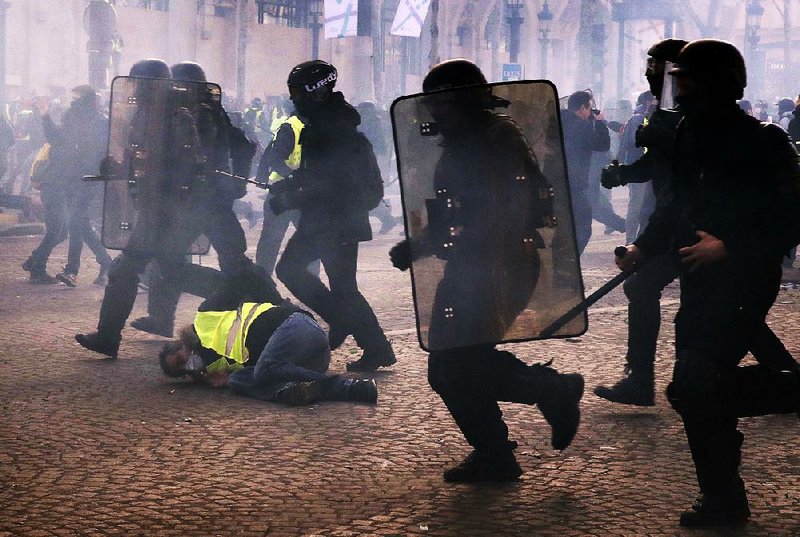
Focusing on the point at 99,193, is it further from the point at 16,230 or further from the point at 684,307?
the point at 684,307

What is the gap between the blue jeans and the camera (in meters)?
6.55

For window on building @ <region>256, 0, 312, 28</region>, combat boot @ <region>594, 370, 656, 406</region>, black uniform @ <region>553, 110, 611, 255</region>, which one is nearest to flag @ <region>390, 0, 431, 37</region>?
window on building @ <region>256, 0, 312, 28</region>

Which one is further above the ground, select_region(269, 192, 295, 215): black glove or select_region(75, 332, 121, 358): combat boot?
select_region(269, 192, 295, 215): black glove

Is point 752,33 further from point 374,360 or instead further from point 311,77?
point 374,360

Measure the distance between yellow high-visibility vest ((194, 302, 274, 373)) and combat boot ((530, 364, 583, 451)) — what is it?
2080mm

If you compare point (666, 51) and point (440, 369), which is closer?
point (440, 369)

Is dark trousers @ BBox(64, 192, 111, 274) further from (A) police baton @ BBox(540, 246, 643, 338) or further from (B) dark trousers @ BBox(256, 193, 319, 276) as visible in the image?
(A) police baton @ BBox(540, 246, 643, 338)

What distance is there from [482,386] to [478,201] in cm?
68

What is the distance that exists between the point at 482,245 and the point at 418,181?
0.32m

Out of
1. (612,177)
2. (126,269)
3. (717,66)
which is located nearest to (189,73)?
(126,269)

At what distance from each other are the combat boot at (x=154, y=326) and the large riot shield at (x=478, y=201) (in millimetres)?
4007

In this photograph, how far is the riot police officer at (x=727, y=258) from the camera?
4270 mm

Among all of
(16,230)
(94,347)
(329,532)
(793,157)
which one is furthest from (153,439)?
(16,230)

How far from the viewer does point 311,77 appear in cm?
741
